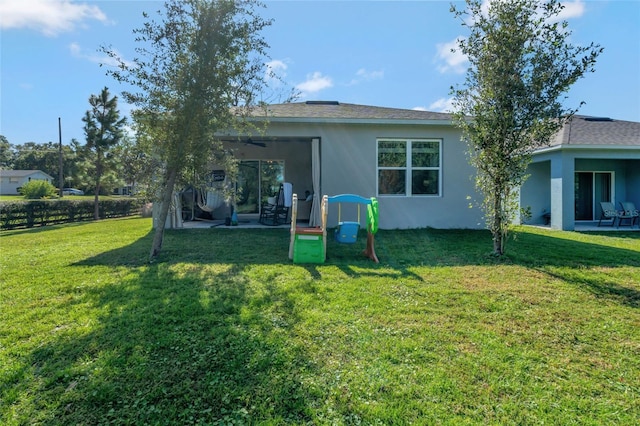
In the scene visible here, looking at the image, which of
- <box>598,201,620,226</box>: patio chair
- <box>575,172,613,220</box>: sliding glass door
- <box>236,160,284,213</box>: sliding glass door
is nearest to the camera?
<box>598,201,620,226</box>: patio chair

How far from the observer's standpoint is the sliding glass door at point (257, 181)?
41.8 ft

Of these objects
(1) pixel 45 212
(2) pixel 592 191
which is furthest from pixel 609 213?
(1) pixel 45 212

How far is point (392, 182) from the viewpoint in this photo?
9.90 m

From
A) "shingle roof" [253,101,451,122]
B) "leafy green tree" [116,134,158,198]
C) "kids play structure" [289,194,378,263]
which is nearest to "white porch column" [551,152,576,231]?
"shingle roof" [253,101,451,122]

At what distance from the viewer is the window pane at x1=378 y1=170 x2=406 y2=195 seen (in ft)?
32.4

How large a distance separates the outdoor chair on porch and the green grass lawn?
15.8 ft

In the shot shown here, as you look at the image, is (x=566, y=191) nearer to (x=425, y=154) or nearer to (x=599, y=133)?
(x=599, y=133)

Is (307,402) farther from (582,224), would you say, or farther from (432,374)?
(582,224)

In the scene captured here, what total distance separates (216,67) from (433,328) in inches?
213

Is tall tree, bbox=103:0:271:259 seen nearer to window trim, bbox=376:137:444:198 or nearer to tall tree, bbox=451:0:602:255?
tall tree, bbox=451:0:602:255

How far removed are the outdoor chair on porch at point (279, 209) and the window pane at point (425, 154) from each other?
3916 millimetres

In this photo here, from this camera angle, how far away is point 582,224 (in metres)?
12.6

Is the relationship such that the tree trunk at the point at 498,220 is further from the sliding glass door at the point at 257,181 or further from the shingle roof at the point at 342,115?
the sliding glass door at the point at 257,181

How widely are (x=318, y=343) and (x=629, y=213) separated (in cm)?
1423
